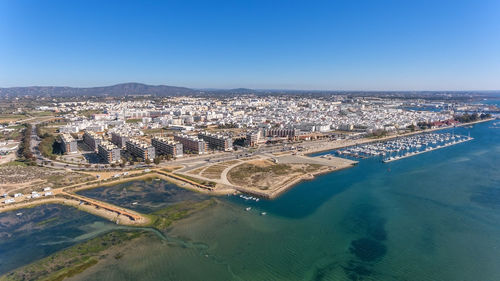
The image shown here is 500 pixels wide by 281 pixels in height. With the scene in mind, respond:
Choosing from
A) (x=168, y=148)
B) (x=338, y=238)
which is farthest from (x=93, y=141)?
A: (x=338, y=238)

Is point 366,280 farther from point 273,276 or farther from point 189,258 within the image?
point 189,258

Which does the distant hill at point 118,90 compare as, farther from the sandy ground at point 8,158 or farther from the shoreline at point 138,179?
the shoreline at point 138,179

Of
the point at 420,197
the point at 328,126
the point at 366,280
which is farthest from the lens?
A: the point at 328,126

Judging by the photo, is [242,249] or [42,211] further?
[42,211]

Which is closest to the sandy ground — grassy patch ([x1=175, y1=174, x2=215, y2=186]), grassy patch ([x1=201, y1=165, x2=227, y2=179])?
grassy patch ([x1=175, y1=174, x2=215, y2=186])

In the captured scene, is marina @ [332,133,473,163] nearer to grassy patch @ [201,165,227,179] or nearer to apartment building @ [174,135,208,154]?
grassy patch @ [201,165,227,179]

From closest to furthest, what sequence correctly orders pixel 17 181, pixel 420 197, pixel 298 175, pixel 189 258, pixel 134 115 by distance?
pixel 189 258 → pixel 420 197 → pixel 17 181 → pixel 298 175 → pixel 134 115

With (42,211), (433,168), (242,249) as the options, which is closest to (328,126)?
(433,168)
